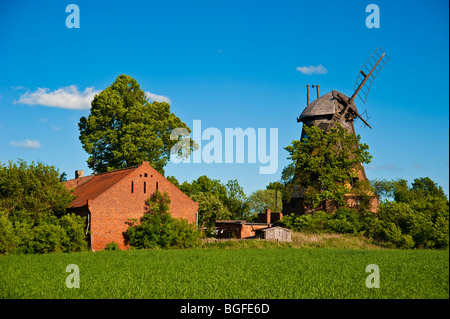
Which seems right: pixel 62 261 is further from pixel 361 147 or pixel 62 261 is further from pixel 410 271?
pixel 361 147

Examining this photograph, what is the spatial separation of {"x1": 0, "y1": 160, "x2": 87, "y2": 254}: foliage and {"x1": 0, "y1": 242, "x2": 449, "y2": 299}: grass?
3.84 m

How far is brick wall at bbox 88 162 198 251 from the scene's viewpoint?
3384cm

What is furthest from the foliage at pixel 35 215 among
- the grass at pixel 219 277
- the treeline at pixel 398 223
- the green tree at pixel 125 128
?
the treeline at pixel 398 223

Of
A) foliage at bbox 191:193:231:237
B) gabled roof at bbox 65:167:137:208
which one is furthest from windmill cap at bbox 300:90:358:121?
gabled roof at bbox 65:167:137:208

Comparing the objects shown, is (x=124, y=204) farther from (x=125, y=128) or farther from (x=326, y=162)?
(x=326, y=162)

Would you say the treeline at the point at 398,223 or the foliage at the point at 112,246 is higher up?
the treeline at the point at 398,223

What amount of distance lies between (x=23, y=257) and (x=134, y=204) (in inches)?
406

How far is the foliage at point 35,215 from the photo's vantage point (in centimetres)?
3044

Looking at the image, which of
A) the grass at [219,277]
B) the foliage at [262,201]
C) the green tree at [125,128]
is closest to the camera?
the grass at [219,277]

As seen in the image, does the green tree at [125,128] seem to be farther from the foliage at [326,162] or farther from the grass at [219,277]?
the grass at [219,277]

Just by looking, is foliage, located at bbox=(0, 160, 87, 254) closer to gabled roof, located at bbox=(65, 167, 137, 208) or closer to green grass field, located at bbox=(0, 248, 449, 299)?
gabled roof, located at bbox=(65, 167, 137, 208)

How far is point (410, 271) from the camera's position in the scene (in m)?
21.5

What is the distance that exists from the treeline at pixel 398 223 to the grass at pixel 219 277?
8305mm
